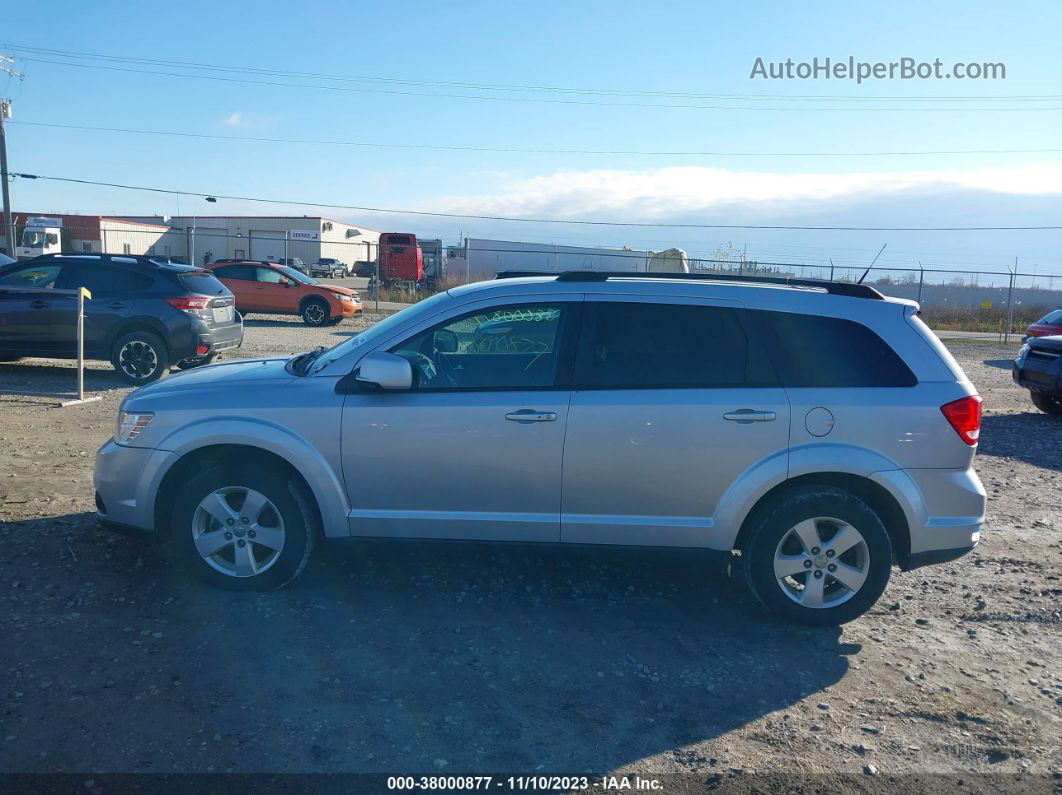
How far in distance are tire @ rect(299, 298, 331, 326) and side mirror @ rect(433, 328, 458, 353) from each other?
706 inches

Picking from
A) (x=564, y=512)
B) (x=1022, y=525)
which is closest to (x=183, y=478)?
(x=564, y=512)

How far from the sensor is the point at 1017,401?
14.3 meters

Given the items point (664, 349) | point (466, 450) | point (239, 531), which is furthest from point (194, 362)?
point (664, 349)

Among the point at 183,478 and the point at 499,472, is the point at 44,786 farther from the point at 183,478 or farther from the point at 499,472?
the point at 499,472

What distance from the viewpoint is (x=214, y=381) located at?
17.0ft

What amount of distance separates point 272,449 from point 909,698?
11.3 ft

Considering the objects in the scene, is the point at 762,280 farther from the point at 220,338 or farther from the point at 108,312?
the point at 108,312

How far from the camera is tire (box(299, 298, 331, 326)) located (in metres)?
22.4

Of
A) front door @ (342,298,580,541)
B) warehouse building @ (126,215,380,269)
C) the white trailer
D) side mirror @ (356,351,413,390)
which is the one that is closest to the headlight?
front door @ (342,298,580,541)

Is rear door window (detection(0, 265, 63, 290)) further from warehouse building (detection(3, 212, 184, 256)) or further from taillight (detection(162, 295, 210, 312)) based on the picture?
warehouse building (detection(3, 212, 184, 256))

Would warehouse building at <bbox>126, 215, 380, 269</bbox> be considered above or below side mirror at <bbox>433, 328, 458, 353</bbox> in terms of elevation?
above

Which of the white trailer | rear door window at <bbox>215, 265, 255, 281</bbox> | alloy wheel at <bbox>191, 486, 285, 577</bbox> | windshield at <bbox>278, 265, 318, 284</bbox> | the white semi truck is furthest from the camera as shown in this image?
the white semi truck

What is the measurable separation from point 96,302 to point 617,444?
31.4 feet

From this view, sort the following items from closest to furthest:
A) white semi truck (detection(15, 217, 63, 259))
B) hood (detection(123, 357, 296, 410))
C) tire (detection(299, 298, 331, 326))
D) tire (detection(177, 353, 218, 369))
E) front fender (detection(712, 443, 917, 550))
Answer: front fender (detection(712, 443, 917, 550)) → hood (detection(123, 357, 296, 410)) → tire (detection(177, 353, 218, 369)) → tire (detection(299, 298, 331, 326)) → white semi truck (detection(15, 217, 63, 259))
